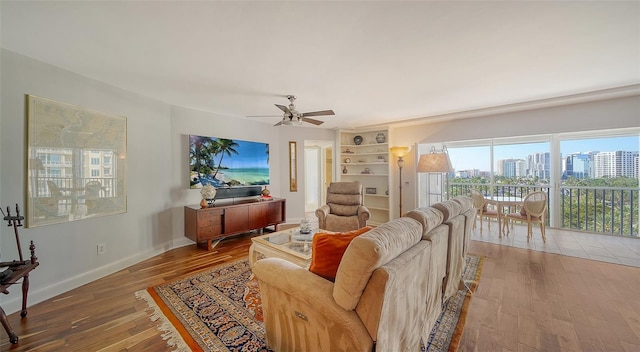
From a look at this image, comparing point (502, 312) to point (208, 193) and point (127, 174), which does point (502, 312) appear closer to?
point (208, 193)

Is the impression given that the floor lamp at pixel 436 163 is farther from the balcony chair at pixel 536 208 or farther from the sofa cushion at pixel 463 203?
the balcony chair at pixel 536 208

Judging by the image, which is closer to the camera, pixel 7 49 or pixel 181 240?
pixel 7 49

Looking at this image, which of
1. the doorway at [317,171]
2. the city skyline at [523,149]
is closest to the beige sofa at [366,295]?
the city skyline at [523,149]

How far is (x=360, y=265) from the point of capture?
1.08m

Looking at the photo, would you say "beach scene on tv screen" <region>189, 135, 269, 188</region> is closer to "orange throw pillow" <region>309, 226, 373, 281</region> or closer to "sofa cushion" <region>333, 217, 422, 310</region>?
"orange throw pillow" <region>309, 226, 373, 281</region>

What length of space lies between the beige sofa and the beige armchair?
83.1 inches

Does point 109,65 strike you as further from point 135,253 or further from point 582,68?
point 582,68

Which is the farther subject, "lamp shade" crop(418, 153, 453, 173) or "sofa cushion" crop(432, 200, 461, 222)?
"lamp shade" crop(418, 153, 453, 173)

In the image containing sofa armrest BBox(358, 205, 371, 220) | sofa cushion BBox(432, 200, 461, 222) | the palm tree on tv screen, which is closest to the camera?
sofa cushion BBox(432, 200, 461, 222)

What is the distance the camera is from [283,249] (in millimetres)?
2314

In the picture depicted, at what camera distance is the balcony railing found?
13.0 ft

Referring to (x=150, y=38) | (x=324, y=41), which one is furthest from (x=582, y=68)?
(x=150, y=38)

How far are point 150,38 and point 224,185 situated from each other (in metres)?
2.67

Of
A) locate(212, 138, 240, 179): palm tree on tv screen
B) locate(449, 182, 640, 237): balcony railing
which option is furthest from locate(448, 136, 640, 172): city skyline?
locate(212, 138, 240, 179): palm tree on tv screen
